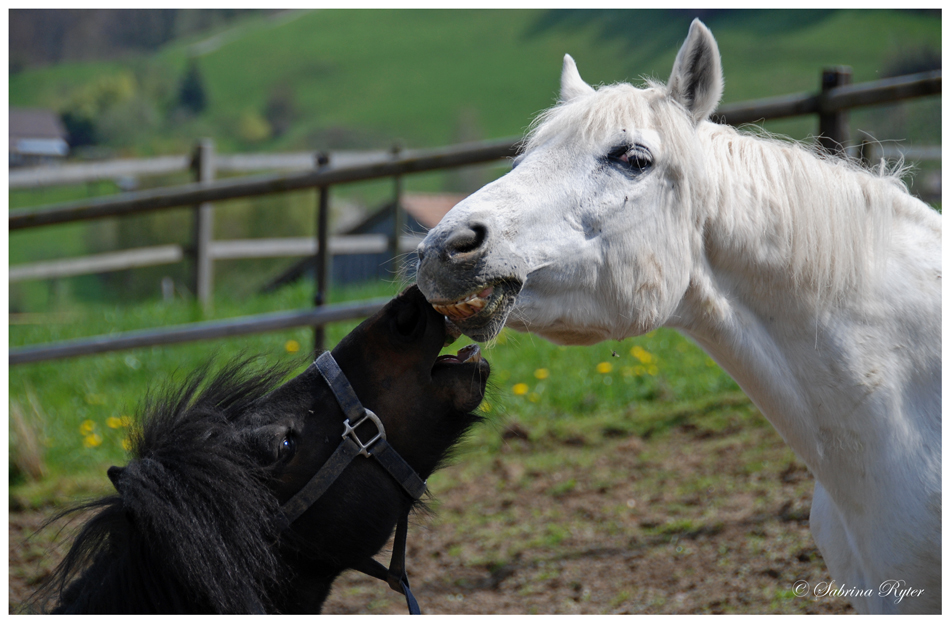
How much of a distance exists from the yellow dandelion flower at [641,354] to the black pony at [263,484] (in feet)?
11.2

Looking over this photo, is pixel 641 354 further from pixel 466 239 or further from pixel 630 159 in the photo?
pixel 466 239

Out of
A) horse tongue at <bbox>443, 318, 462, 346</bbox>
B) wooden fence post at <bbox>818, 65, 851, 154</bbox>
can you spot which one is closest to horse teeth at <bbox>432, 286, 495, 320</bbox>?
horse tongue at <bbox>443, 318, 462, 346</bbox>

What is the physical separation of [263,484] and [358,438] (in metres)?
0.24

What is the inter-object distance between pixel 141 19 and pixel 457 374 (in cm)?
6226

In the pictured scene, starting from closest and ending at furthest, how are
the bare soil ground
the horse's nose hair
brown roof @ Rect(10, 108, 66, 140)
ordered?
the horse's nose hair < the bare soil ground < brown roof @ Rect(10, 108, 66, 140)

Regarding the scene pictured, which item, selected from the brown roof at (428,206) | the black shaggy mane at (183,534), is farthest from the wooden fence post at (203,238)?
the black shaggy mane at (183,534)

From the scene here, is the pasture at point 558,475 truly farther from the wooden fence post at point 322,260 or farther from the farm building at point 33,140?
the farm building at point 33,140

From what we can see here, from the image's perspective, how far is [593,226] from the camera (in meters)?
1.51

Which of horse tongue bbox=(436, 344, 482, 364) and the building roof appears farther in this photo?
A: the building roof

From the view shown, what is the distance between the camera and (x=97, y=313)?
292 inches

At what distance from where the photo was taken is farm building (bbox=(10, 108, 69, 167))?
20.1 meters

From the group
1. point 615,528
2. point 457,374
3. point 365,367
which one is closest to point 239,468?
point 365,367

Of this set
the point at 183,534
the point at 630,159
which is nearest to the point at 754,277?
the point at 630,159

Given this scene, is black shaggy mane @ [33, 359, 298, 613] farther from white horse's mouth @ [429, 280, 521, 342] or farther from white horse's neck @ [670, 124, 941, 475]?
white horse's neck @ [670, 124, 941, 475]
